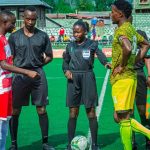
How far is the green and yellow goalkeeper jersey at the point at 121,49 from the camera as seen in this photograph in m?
5.79

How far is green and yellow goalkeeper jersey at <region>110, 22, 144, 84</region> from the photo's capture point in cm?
579

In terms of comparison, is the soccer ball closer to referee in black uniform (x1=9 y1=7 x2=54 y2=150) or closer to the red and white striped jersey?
referee in black uniform (x1=9 y1=7 x2=54 y2=150)

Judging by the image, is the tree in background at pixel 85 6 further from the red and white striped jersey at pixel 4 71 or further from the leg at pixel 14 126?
the red and white striped jersey at pixel 4 71

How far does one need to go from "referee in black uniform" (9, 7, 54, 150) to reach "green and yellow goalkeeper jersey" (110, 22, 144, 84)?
53.7 inches

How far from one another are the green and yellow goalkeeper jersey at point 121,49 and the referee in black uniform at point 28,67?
1363mm

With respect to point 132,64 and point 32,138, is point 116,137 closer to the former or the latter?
point 32,138

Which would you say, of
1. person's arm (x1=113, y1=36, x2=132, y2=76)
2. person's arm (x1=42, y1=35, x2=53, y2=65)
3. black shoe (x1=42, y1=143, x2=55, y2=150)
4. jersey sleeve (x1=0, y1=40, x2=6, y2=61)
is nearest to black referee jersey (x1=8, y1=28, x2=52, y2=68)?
person's arm (x1=42, y1=35, x2=53, y2=65)

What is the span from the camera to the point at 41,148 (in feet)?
23.6

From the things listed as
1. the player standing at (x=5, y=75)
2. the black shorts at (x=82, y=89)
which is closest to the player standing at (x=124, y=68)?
the black shorts at (x=82, y=89)

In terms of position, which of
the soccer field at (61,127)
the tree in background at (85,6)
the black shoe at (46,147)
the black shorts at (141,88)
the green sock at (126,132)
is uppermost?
the black shorts at (141,88)

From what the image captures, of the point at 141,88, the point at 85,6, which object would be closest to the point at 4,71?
the point at 141,88

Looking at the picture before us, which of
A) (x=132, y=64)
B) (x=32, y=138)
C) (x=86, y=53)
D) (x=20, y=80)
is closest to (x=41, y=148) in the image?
(x=32, y=138)

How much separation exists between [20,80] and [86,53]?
1.03 meters

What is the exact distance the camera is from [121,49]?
19.3 ft
